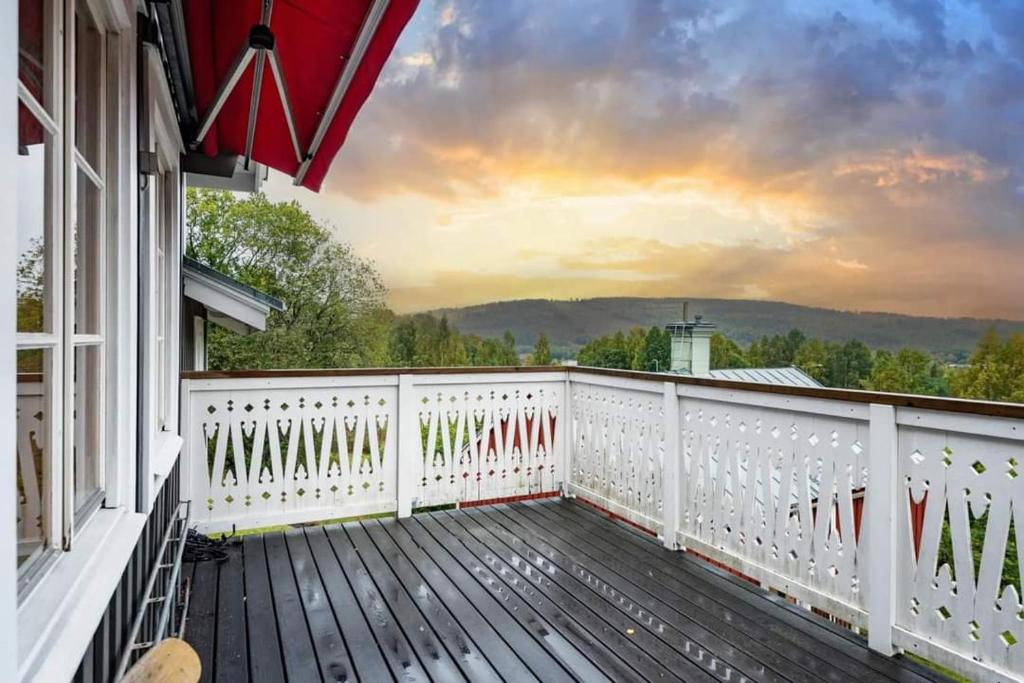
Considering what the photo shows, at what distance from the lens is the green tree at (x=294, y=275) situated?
13.6 metres

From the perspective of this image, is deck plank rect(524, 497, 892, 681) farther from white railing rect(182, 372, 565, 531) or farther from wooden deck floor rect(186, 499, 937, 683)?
white railing rect(182, 372, 565, 531)

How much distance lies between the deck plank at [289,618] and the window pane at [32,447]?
59.7 inches

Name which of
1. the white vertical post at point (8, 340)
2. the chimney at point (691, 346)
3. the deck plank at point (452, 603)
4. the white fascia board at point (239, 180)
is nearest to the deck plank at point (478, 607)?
the deck plank at point (452, 603)

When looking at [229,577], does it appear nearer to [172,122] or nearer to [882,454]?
[172,122]

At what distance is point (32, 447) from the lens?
1119 millimetres

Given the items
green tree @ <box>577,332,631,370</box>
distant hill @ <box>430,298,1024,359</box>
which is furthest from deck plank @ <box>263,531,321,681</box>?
green tree @ <box>577,332,631,370</box>

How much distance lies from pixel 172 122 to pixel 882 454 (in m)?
3.51

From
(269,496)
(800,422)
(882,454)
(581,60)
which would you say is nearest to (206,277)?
(269,496)

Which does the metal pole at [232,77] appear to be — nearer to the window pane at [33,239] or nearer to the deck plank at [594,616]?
the window pane at [33,239]

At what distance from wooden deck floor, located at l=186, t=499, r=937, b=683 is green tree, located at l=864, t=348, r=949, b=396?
415 inches

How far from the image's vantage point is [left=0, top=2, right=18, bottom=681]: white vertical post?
750mm

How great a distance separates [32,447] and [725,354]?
13981 mm

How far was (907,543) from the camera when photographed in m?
2.47

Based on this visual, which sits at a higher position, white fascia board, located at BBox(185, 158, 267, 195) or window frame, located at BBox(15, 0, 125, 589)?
white fascia board, located at BBox(185, 158, 267, 195)
